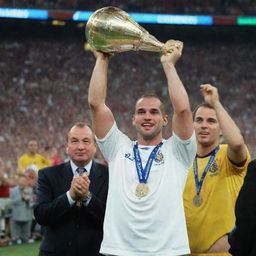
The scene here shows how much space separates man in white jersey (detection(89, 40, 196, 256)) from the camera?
4.34 m

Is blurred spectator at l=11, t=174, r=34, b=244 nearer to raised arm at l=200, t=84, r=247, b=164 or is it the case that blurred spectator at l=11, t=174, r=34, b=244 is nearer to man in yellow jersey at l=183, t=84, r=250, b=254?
man in yellow jersey at l=183, t=84, r=250, b=254

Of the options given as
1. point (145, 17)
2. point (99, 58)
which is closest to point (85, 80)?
point (145, 17)

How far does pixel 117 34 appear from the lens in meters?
4.50

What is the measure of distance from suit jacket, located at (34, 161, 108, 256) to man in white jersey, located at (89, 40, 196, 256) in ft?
1.66

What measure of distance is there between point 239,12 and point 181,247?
77.8 ft

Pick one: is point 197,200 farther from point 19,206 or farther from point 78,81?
point 78,81

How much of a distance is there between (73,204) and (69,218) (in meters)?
0.15

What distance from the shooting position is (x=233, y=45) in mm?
28609

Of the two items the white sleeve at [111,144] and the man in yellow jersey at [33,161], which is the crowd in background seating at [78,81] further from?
the white sleeve at [111,144]

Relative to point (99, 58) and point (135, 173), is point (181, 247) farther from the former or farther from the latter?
point (99, 58)

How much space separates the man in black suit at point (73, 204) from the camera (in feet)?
16.3

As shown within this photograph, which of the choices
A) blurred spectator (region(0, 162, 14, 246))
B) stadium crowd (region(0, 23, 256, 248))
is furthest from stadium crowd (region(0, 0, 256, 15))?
blurred spectator (region(0, 162, 14, 246))

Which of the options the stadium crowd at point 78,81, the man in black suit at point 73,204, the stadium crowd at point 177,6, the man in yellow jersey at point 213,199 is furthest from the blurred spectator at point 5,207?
the stadium crowd at point 177,6

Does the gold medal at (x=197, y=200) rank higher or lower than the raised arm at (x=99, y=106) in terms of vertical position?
lower
